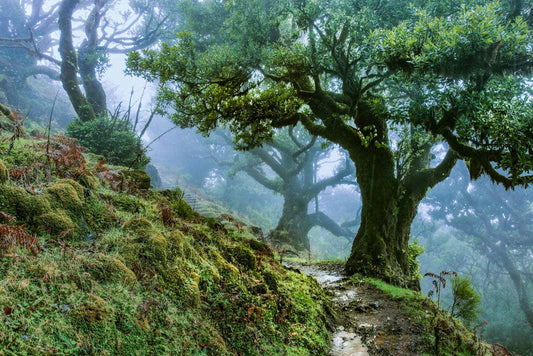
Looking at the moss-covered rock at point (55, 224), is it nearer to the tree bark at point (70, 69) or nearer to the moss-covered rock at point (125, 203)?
the moss-covered rock at point (125, 203)

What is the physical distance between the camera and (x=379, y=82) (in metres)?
8.45

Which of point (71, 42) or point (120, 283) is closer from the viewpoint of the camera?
point (120, 283)

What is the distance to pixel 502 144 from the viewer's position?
6.29 m

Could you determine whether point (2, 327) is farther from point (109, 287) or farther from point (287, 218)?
point (287, 218)

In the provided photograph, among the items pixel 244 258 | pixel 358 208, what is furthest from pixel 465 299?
pixel 358 208

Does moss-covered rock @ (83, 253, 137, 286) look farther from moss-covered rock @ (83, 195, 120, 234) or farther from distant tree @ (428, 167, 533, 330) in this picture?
distant tree @ (428, 167, 533, 330)

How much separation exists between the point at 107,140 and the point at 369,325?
10.8 metres

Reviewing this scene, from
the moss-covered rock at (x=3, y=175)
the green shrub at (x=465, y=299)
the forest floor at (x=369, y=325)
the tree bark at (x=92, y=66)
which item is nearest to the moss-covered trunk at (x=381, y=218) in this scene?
the forest floor at (x=369, y=325)

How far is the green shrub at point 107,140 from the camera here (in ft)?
36.6

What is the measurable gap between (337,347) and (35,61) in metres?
33.3

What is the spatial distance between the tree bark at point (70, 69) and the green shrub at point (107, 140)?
236 centimetres

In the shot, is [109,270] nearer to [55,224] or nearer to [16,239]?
[16,239]

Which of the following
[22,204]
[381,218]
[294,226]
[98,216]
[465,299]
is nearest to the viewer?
[22,204]

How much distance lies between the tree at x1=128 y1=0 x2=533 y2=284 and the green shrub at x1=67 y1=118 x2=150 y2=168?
368 cm
